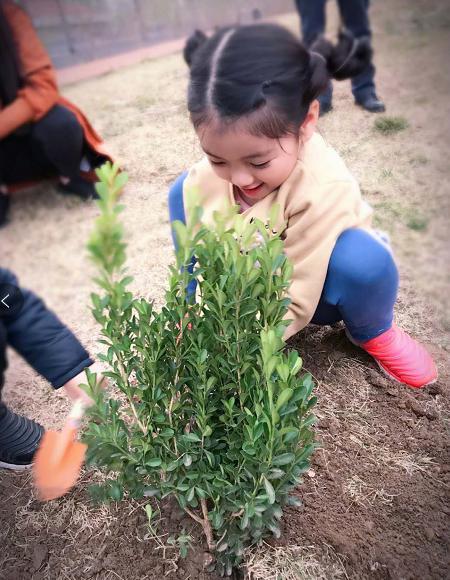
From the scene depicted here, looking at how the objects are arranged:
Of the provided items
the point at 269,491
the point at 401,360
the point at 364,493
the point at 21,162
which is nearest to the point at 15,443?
the point at 269,491

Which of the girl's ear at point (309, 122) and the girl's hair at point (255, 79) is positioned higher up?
the girl's hair at point (255, 79)

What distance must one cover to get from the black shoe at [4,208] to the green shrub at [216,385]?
3.63 meters

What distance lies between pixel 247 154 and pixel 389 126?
3114mm

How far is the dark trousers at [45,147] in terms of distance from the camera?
4.05 metres

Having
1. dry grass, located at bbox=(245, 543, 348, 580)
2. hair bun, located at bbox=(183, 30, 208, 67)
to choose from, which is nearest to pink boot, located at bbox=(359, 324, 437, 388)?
dry grass, located at bbox=(245, 543, 348, 580)

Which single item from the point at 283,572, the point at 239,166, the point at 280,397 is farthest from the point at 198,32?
the point at 283,572

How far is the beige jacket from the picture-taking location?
1.72 m

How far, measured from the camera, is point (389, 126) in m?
4.16

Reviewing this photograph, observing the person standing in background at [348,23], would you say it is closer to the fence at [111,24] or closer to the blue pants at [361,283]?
the blue pants at [361,283]

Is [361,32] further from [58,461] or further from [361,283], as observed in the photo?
[58,461]

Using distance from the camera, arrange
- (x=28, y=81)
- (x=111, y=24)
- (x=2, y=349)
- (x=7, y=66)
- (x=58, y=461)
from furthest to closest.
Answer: (x=111, y=24), (x=28, y=81), (x=7, y=66), (x=2, y=349), (x=58, y=461)

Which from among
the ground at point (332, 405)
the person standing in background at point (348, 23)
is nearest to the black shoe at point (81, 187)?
the ground at point (332, 405)

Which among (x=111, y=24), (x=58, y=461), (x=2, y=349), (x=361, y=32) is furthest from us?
(x=111, y=24)

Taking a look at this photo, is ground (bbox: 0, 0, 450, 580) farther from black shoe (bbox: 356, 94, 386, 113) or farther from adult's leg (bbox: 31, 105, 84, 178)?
adult's leg (bbox: 31, 105, 84, 178)
